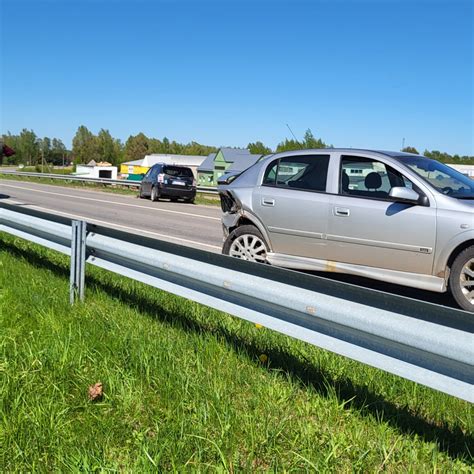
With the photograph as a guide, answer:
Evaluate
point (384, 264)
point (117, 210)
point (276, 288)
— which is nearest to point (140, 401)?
point (276, 288)

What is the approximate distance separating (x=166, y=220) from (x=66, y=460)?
14.1 meters

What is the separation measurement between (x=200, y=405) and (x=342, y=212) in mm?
3801

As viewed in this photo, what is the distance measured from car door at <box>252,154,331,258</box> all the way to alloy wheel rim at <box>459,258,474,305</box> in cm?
155

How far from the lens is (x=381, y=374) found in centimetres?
357

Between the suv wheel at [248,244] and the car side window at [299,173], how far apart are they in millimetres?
658

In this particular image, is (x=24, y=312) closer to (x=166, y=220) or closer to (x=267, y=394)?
(x=267, y=394)

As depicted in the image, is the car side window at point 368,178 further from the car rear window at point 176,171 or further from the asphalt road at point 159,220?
the car rear window at point 176,171

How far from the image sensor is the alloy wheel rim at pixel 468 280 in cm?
553

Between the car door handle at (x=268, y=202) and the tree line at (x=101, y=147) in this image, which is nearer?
the car door handle at (x=268, y=202)

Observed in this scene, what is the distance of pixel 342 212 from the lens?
6285 mm

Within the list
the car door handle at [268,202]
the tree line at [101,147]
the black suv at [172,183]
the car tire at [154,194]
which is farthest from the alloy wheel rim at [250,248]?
the tree line at [101,147]

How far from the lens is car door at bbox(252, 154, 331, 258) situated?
6.50 metres

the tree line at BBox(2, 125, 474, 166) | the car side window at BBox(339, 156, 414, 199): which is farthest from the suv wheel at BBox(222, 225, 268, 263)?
→ the tree line at BBox(2, 125, 474, 166)

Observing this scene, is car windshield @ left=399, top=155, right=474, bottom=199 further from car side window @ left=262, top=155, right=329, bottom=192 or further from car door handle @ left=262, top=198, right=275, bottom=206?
car door handle @ left=262, top=198, right=275, bottom=206
